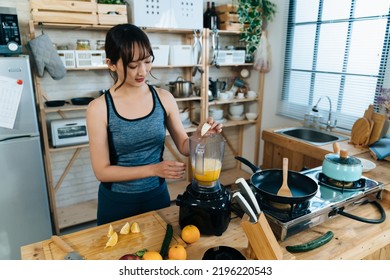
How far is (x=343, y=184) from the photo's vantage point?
1407mm

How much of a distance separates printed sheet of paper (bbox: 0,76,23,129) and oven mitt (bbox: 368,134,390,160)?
251 centimetres

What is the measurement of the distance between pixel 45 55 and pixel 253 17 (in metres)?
2.06

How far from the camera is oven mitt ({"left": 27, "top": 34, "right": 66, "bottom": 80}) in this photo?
2.34 metres

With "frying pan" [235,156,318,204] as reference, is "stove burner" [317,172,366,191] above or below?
below

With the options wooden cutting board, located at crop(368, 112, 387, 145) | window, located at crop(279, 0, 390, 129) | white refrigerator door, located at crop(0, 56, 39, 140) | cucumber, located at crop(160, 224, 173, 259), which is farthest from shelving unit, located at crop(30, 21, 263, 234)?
cucumber, located at crop(160, 224, 173, 259)

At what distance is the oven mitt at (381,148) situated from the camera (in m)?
2.04

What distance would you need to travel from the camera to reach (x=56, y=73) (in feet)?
8.09

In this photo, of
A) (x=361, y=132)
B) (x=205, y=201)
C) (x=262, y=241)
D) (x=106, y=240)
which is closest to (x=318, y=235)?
(x=262, y=241)

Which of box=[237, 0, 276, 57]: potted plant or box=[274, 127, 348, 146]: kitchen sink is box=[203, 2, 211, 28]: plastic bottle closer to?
box=[237, 0, 276, 57]: potted plant

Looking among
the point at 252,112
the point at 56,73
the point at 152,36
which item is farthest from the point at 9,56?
the point at 252,112

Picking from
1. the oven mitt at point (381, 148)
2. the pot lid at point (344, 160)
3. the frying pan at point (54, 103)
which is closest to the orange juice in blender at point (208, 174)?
the pot lid at point (344, 160)

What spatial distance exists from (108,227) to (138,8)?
6.76 feet

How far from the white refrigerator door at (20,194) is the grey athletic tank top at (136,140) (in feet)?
4.03
